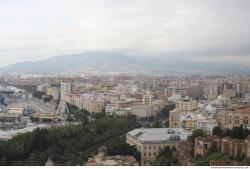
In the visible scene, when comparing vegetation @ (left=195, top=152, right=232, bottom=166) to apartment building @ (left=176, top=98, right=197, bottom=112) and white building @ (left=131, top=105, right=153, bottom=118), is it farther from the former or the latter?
white building @ (left=131, top=105, right=153, bottom=118)

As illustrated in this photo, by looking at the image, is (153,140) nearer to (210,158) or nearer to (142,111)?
(210,158)

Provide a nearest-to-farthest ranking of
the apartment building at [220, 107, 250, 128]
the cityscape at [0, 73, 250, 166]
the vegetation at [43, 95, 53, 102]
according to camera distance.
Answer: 1. the cityscape at [0, 73, 250, 166]
2. the apartment building at [220, 107, 250, 128]
3. the vegetation at [43, 95, 53, 102]

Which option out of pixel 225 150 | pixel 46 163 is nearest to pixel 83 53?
pixel 46 163

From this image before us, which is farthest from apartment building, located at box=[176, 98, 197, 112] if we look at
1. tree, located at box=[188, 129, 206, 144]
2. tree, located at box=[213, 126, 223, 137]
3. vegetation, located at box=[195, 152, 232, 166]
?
vegetation, located at box=[195, 152, 232, 166]

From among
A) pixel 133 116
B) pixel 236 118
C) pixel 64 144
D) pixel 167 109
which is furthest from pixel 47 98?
pixel 236 118

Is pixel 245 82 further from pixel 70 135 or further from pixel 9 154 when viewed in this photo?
pixel 9 154
